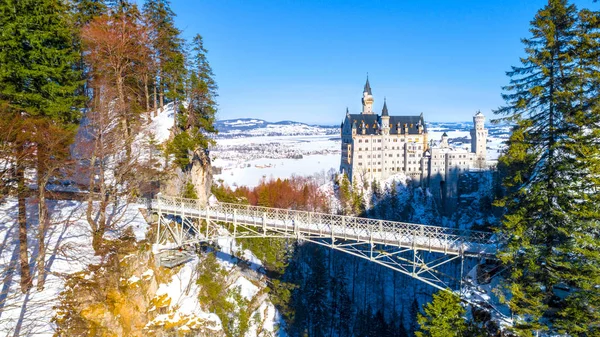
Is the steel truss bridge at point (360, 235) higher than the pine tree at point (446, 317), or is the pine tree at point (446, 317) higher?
the steel truss bridge at point (360, 235)

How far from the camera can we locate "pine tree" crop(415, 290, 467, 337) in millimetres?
14586

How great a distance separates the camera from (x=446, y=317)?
14891 millimetres

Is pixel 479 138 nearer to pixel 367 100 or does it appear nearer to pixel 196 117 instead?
pixel 367 100

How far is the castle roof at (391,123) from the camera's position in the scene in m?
82.9

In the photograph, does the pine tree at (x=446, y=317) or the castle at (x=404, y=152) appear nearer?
the pine tree at (x=446, y=317)

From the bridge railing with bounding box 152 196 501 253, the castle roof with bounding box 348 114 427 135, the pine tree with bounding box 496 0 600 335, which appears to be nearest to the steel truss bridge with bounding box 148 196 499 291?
the bridge railing with bounding box 152 196 501 253

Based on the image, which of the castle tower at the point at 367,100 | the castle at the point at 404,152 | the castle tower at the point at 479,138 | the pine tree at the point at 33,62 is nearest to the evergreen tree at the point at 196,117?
the pine tree at the point at 33,62

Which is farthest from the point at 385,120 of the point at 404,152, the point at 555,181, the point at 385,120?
the point at 555,181

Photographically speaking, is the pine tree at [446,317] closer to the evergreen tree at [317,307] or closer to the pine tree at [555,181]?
the pine tree at [555,181]

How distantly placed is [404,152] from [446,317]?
235 ft

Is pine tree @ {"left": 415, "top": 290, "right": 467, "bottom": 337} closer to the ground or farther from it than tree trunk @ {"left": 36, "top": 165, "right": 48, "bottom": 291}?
closer to the ground

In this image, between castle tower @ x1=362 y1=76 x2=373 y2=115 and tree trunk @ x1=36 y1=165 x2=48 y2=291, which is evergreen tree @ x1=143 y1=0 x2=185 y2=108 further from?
castle tower @ x1=362 y1=76 x2=373 y2=115

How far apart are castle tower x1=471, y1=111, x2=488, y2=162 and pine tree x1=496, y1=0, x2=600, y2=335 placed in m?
76.1

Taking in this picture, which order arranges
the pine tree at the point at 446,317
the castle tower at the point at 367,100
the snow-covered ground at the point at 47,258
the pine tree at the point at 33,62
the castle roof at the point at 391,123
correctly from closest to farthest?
the pine tree at the point at 446,317 < the snow-covered ground at the point at 47,258 < the pine tree at the point at 33,62 < the castle roof at the point at 391,123 < the castle tower at the point at 367,100
